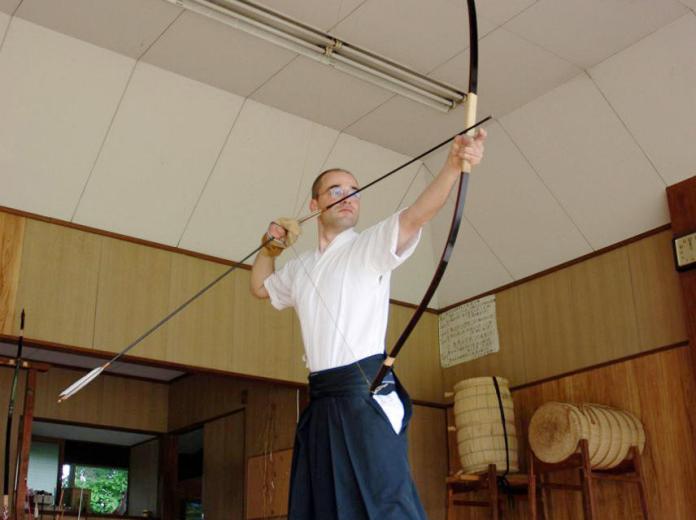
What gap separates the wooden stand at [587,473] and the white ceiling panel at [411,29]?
1.97 meters

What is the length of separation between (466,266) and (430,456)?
1140 mm

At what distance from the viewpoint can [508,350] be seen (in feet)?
16.3

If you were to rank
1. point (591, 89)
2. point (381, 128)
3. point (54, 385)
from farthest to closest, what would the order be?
1. point (54, 385)
2. point (381, 128)
3. point (591, 89)

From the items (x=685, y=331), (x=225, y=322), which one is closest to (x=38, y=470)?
(x=225, y=322)

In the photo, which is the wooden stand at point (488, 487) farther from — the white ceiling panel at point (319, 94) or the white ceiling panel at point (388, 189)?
the white ceiling panel at point (319, 94)

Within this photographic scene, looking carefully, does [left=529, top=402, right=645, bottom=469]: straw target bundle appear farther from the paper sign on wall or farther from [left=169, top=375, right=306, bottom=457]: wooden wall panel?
[left=169, top=375, right=306, bottom=457]: wooden wall panel

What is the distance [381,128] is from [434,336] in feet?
4.39

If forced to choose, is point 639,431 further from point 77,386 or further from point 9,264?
point 9,264

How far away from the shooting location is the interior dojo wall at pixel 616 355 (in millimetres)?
4008

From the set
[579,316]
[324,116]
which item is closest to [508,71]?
[324,116]

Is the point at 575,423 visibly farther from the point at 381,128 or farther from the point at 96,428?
the point at 96,428

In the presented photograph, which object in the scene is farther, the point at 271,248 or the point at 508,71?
the point at 508,71

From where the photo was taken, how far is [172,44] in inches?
168

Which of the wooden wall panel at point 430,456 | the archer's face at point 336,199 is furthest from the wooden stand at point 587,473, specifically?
the archer's face at point 336,199
